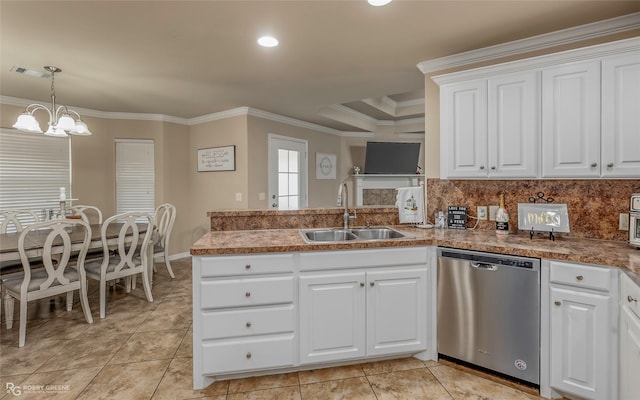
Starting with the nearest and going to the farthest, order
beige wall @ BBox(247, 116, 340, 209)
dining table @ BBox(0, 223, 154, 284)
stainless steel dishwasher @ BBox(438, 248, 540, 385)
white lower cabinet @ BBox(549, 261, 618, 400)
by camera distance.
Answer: white lower cabinet @ BBox(549, 261, 618, 400) → stainless steel dishwasher @ BBox(438, 248, 540, 385) → dining table @ BBox(0, 223, 154, 284) → beige wall @ BBox(247, 116, 340, 209)

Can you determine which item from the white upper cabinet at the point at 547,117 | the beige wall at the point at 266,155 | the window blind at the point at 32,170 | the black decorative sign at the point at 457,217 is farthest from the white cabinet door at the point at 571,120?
the window blind at the point at 32,170

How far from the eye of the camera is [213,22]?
2.24 m

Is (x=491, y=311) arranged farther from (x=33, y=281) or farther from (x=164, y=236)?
(x=164, y=236)

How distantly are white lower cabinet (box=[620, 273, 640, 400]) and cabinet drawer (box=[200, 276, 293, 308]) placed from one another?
1.73 meters

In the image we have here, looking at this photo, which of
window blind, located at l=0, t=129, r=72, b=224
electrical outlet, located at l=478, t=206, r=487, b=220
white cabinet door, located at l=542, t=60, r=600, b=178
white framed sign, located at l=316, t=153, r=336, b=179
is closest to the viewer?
white cabinet door, located at l=542, t=60, r=600, b=178

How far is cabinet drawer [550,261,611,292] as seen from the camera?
175cm

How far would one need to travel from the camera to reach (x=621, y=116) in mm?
2027

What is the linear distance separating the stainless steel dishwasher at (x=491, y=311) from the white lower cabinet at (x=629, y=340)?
0.37m

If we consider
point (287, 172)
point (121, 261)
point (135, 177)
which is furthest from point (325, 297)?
point (135, 177)

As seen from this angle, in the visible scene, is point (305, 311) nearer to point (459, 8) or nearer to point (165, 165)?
point (459, 8)

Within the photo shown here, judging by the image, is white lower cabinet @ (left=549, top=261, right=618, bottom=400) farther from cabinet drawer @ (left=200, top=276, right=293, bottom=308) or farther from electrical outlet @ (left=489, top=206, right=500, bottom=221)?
cabinet drawer @ (left=200, top=276, right=293, bottom=308)

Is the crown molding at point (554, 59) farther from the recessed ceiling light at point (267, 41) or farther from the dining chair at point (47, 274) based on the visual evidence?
the dining chair at point (47, 274)

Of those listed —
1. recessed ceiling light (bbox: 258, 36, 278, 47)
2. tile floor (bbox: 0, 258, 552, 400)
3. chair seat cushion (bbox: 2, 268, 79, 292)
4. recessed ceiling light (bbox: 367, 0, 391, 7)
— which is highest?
recessed ceiling light (bbox: 258, 36, 278, 47)

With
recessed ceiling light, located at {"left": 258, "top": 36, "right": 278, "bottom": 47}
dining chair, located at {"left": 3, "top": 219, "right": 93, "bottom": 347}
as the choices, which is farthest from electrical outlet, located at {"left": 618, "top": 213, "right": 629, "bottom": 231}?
dining chair, located at {"left": 3, "top": 219, "right": 93, "bottom": 347}
